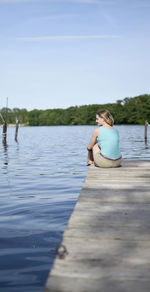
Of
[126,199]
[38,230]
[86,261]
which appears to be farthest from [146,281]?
[38,230]

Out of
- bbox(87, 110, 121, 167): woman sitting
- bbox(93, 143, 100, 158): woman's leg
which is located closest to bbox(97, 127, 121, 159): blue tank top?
bbox(87, 110, 121, 167): woman sitting

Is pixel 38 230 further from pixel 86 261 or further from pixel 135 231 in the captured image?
pixel 86 261

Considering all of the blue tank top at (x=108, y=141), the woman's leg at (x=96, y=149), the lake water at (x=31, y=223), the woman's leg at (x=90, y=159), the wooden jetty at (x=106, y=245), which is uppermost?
the blue tank top at (x=108, y=141)

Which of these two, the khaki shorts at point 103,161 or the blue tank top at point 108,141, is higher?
the blue tank top at point 108,141

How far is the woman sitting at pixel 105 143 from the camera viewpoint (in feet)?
24.2

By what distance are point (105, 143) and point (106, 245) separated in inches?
173

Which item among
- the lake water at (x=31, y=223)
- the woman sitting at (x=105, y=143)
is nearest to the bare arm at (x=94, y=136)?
the woman sitting at (x=105, y=143)

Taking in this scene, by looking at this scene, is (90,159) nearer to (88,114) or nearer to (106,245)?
(106,245)

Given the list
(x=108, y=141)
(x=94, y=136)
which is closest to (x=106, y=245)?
(x=108, y=141)

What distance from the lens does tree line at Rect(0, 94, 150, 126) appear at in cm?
14023

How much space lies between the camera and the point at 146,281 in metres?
2.41

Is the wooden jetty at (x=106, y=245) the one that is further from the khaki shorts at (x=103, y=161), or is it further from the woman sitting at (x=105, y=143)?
the khaki shorts at (x=103, y=161)

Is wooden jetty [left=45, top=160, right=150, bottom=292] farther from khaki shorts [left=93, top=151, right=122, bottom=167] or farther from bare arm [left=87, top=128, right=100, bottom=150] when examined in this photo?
khaki shorts [left=93, top=151, right=122, bottom=167]

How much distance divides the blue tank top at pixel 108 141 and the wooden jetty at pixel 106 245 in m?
1.88
